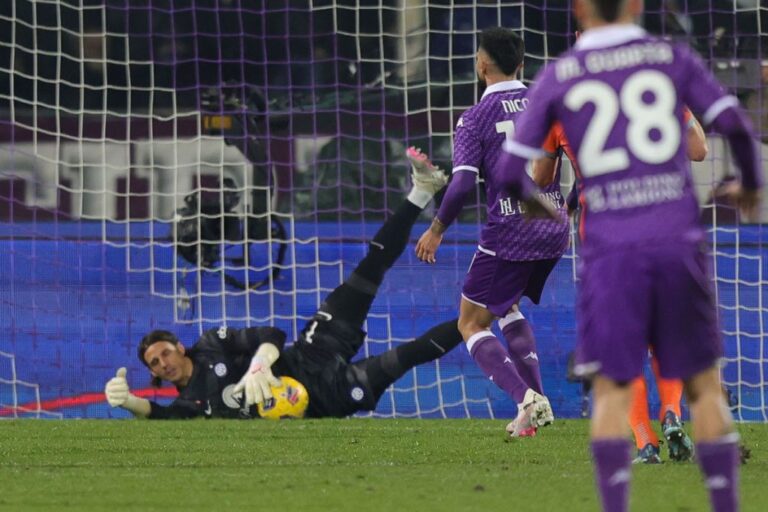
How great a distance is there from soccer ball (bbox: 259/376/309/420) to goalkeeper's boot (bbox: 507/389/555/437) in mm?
2838

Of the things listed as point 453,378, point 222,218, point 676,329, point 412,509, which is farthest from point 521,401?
point 222,218

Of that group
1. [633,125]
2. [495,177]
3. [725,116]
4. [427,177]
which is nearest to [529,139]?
[633,125]

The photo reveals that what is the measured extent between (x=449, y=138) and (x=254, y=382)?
329cm

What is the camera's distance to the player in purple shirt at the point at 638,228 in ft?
12.6

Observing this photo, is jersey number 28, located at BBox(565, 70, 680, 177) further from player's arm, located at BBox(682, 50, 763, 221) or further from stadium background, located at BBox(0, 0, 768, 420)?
stadium background, located at BBox(0, 0, 768, 420)

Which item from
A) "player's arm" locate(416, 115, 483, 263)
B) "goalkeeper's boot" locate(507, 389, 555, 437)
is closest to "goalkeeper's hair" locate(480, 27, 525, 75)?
"player's arm" locate(416, 115, 483, 263)

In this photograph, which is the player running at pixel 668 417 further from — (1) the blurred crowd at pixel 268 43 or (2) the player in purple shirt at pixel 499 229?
(1) the blurred crowd at pixel 268 43

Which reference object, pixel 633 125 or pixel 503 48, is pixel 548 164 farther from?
pixel 633 125

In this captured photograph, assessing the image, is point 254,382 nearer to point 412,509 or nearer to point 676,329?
point 412,509

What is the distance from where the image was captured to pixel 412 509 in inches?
189

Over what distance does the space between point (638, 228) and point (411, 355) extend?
5.93m

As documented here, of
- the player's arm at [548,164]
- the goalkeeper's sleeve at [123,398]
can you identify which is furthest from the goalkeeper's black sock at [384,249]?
the player's arm at [548,164]

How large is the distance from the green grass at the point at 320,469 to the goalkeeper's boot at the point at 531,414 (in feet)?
0.37

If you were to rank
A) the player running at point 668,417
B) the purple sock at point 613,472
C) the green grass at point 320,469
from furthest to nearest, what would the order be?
1. the player running at point 668,417
2. the green grass at point 320,469
3. the purple sock at point 613,472
